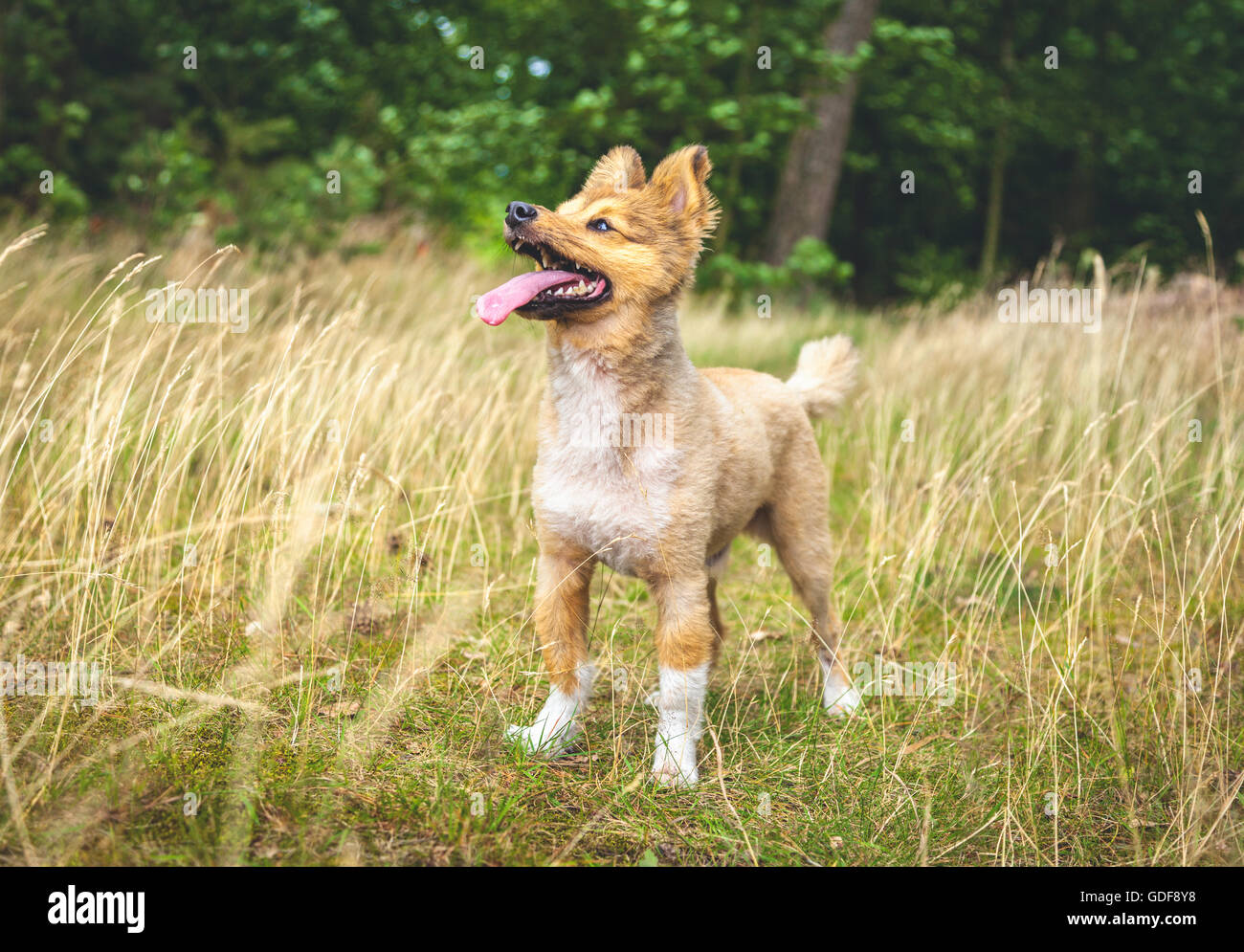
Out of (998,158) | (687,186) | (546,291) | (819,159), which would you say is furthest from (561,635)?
(998,158)

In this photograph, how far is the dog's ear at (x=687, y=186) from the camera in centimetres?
298

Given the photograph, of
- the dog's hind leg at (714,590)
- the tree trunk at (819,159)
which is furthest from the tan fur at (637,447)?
the tree trunk at (819,159)

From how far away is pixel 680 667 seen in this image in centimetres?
281

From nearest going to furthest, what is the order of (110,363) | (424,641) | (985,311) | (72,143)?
(424,641), (110,363), (985,311), (72,143)

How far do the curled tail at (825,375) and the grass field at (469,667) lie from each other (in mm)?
610

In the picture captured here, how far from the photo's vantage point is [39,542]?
320 cm

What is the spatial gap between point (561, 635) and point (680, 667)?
1.37ft

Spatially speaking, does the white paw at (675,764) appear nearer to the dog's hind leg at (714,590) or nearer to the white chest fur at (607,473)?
the white chest fur at (607,473)

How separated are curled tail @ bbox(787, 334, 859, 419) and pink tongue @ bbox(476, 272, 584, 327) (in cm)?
148

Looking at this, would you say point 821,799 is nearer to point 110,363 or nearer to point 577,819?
point 577,819

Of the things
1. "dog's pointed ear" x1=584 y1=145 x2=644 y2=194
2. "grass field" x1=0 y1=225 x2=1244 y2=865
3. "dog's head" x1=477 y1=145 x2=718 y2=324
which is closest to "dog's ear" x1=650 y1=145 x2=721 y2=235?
"dog's head" x1=477 y1=145 x2=718 y2=324

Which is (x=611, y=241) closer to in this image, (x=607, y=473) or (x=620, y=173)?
(x=620, y=173)
